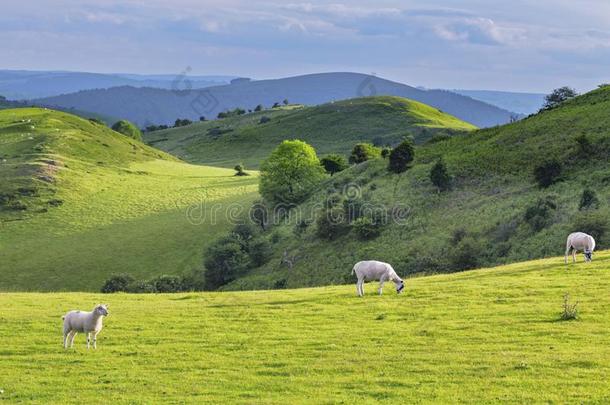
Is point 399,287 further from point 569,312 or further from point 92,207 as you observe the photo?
point 92,207

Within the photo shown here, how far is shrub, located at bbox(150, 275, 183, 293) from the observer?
66250 mm

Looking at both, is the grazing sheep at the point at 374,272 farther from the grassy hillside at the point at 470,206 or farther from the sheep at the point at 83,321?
the grassy hillside at the point at 470,206

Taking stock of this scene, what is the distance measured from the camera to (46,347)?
79.5ft

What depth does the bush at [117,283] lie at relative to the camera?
67562mm

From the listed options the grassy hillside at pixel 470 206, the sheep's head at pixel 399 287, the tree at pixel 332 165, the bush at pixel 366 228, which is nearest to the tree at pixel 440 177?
the grassy hillside at pixel 470 206

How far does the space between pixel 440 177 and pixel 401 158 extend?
10928 millimetres

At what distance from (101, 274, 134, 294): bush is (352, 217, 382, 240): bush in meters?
23.5

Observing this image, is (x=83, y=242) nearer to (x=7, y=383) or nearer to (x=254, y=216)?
(x=254, y=216)

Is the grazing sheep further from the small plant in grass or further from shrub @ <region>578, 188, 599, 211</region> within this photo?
shrub @ <region>578, 188, 599, 211</region>

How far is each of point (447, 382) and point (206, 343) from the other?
9.19 metres

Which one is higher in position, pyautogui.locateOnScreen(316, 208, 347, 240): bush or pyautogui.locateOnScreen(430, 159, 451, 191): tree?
pyautogui.locateOnScreen(430, 159, 451, 191): tree

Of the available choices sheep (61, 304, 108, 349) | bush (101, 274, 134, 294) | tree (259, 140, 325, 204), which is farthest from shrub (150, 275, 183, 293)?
sheep (61, 304, 108, 349)

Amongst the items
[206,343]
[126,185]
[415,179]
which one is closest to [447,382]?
[206,343]

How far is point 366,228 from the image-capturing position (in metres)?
68.8
